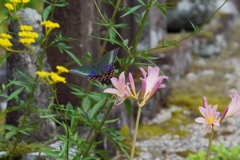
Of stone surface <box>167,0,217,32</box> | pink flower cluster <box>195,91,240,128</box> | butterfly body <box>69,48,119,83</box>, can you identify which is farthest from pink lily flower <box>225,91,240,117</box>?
stone surface <box>167,0,217,32</box>

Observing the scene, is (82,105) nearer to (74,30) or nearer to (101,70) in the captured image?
(101,70)

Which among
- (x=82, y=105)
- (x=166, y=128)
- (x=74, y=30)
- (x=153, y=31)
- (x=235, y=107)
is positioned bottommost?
(x=166, y=128)

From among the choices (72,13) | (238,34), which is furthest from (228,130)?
(238,34)

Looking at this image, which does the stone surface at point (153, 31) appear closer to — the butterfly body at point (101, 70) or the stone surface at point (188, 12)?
the stone surface at point (188, 12)

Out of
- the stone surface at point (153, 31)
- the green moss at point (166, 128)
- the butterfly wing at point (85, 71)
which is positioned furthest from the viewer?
the stone surface at point (153, 31)

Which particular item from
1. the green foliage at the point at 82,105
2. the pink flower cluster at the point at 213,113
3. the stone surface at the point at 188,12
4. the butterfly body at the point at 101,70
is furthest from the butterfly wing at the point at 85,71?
the stone surface at the point at 188,12

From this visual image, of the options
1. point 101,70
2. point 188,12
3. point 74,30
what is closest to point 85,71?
point 101,70

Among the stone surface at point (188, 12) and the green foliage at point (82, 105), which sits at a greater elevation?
the stone surface at point (188, 12)

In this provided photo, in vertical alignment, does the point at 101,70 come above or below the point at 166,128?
above

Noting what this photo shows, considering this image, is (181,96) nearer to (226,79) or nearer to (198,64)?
(226,79)
